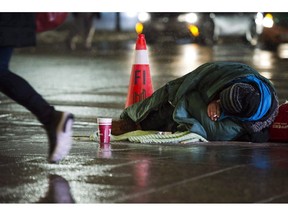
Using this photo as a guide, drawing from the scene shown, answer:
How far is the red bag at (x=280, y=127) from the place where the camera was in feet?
23.5

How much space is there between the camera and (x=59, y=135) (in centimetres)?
590

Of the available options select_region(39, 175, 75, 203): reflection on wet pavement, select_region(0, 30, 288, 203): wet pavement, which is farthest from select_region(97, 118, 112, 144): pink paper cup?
select_region(39, 175, 75, 203): reflection on wet pavement

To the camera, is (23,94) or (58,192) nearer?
(58,192)

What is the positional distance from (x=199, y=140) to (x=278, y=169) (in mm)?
1382

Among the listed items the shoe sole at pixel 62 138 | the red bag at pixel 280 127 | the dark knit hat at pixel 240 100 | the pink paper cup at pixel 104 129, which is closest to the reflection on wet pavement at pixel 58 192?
the shoe sole at pixel 62 138

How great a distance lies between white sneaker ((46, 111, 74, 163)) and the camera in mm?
5902

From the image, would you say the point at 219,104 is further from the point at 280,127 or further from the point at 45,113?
the point at 45,113

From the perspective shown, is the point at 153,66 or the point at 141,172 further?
the point at 153,66

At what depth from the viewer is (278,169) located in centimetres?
593

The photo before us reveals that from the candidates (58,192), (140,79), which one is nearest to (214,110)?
(140,79)

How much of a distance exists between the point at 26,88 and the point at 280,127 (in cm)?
215

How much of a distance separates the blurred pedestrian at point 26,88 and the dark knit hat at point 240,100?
1.40 metres
